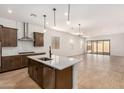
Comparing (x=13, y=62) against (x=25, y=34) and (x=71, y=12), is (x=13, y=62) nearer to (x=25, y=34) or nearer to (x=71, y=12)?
(x=25, y=34)

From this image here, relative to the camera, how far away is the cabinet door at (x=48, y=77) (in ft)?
7.62

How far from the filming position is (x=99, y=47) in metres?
13.1

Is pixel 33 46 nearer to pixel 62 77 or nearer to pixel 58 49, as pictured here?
pixel 58 49

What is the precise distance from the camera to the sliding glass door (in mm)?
12305

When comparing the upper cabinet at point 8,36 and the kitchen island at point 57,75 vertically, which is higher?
the upper cabinet at point 8,36

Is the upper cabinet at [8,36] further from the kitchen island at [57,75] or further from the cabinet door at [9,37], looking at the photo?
the kitchen island at [57,75]

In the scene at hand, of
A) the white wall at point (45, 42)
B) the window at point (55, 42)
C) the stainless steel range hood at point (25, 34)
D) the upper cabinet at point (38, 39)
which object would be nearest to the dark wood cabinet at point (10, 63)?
the white wall at point (45, 42)

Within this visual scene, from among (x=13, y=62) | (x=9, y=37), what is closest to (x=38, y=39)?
(x=9, y=37)

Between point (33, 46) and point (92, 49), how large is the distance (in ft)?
33.1

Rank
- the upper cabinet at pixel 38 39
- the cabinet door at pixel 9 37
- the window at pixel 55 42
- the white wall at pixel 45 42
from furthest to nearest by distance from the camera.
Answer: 1. the window at pixel 55 42
2. the upper cabinet at pixel 38 39
3. the white wall at pixel 45 42
4. the cabinet door at pixel 9 37

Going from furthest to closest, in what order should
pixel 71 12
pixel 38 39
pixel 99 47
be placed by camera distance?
pixel 99 47 < pixel 38 39 < pixel 71 12

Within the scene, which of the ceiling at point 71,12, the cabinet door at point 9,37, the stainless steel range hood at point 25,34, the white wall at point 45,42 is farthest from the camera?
the stainless steel range hood at point 25,34

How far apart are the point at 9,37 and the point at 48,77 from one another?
148 inches
